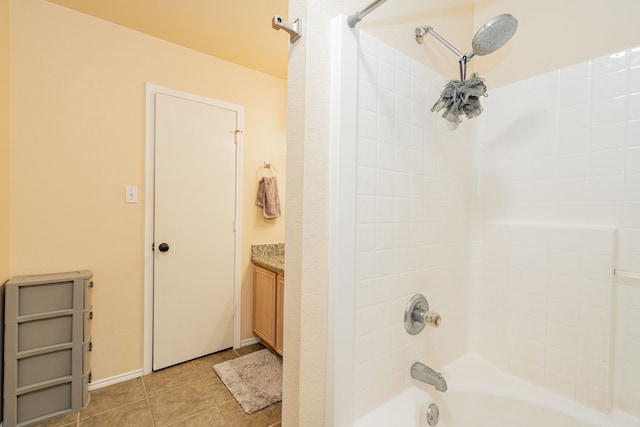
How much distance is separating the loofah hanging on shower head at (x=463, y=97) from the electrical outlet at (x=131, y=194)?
206cm

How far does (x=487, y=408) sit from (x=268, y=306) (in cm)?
164

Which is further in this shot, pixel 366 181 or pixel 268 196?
pixel 268 196

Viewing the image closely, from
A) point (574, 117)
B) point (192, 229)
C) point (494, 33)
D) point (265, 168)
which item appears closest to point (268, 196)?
point (265, 168)

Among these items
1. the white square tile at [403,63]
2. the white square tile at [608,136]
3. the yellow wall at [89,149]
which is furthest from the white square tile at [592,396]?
the yellow wall at [89,149]

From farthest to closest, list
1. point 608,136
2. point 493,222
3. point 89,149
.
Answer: point 89,149
point 493,222
point 608,136

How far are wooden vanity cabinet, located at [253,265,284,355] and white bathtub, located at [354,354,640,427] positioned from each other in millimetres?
1290

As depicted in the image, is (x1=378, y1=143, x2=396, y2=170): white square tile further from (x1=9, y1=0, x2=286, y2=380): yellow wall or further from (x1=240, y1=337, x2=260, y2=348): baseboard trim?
(x1=240, y1=337, x2=260, y2=348): baseboard trim

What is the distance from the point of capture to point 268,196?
258 cm

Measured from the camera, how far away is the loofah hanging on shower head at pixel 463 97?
954 mm

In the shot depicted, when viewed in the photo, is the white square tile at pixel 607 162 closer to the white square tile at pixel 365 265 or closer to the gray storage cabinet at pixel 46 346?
the white square tile at pixel 365 265

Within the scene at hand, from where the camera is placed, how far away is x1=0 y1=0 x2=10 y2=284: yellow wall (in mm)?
1533

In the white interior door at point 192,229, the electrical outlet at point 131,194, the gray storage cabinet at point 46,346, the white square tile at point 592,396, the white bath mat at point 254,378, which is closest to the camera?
the white square tile at point 592,396

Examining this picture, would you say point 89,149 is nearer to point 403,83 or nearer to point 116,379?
point 116,379

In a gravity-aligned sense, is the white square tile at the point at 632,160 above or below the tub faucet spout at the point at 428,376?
above
